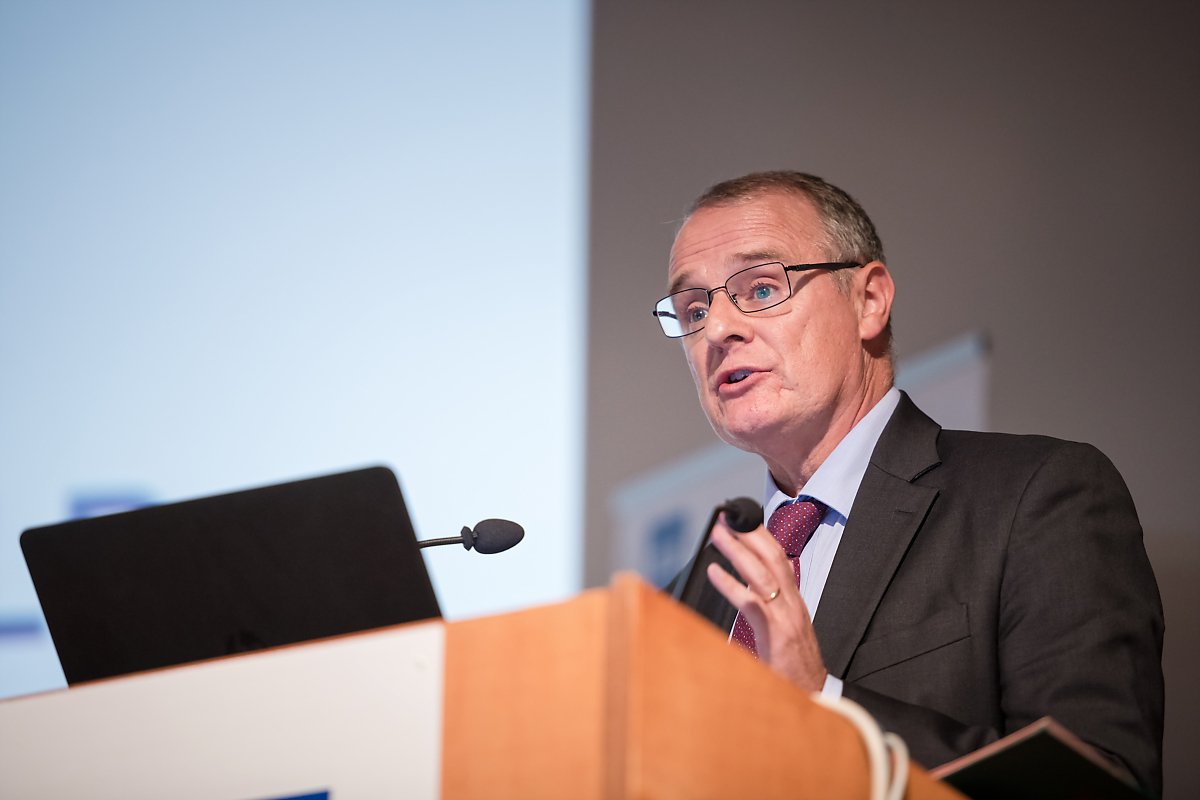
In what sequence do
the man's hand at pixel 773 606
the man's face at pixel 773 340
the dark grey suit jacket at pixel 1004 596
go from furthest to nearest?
1. the man's face at pixel 773 340
2. the dark grey suit jacket at pixel 1004 596
3. the man's hand at pixel 773 606

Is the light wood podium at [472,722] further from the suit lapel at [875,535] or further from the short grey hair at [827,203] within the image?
→ the short grey hair at [827,203]

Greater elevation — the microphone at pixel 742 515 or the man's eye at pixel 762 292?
the man's eye at pixel 762 292

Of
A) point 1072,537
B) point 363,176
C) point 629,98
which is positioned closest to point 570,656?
point 1072,537

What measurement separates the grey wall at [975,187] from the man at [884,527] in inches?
29.8

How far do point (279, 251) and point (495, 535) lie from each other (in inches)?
62.9

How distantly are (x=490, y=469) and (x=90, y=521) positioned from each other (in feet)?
4.57

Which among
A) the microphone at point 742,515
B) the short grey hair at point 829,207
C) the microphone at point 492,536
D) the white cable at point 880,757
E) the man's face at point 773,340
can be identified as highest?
the short grey hair at point 829,207

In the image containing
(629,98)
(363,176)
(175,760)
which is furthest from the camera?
(629,98)

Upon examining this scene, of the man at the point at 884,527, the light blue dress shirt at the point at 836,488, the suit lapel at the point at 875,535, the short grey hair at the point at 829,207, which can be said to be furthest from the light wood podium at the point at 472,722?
the short grey hair at the point at 829,207

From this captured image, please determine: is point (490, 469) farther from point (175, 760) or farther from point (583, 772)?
point (583, 772)

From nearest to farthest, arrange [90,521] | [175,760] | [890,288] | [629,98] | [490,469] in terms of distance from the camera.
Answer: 1. [175,760]
2. [90,521]
3. [890,288]
4. [490,469]
5. [629,98]

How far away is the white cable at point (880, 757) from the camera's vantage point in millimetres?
831

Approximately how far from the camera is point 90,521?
142 centimetres

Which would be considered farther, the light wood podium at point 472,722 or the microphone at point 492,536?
the microphone at point 492,536
